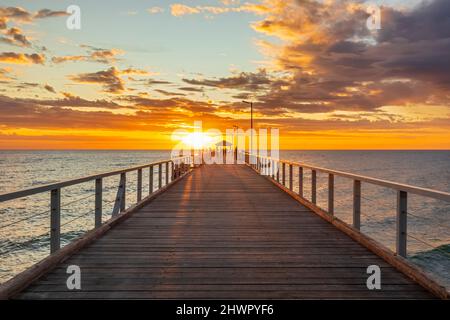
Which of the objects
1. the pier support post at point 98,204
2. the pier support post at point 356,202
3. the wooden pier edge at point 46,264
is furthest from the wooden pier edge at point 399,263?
the pier support post at point 98,204

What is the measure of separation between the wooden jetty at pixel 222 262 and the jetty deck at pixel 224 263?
11 mm

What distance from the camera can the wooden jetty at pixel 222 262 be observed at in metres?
4.18

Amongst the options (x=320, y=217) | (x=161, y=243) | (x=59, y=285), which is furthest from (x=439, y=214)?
(x=59, y=285)

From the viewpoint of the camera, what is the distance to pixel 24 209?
1332 inches

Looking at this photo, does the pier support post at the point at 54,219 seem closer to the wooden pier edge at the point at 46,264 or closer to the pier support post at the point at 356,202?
the wooden pier edge at the point at 46,264

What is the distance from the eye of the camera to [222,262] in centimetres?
531

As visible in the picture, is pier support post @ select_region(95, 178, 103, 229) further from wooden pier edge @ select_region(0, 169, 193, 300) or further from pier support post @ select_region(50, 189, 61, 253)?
pier support post @ select_region(50, 189, 61, 253)

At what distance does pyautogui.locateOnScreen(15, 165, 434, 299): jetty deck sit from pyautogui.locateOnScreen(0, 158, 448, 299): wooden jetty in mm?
11

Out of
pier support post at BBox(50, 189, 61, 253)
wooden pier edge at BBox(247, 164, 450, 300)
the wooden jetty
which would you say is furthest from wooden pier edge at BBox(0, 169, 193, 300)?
wooden pier edge at BBox(247, 164, 450, 300)

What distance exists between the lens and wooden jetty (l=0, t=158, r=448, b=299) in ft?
13.7

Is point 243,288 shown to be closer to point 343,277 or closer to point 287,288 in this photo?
point 287,288

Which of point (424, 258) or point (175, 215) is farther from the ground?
point (175, 215)

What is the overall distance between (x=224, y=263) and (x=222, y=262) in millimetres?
57
